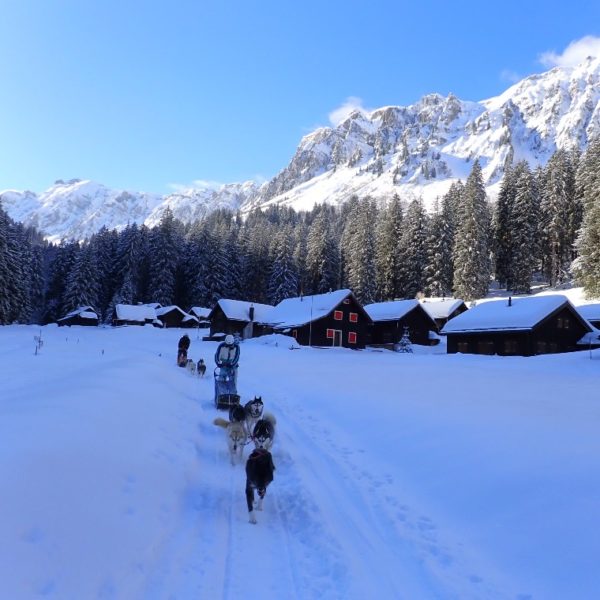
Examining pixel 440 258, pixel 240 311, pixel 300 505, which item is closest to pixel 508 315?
pixel 440 258

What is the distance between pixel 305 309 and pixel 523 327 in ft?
74.6

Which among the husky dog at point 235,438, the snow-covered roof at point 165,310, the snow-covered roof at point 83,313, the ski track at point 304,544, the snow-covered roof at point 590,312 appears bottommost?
the ski track at point 304,544

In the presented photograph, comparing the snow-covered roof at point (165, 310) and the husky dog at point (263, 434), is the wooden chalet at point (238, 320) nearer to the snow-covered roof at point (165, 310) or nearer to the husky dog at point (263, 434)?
the snow-covered roof at point (165, 310)

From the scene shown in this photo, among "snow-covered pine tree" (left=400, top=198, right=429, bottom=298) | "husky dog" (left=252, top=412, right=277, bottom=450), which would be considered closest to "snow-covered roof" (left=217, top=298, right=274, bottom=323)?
"snow-covered pine tree" (left=400, top=198, right=429, bottom=298)

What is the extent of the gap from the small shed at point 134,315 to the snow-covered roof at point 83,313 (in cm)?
315

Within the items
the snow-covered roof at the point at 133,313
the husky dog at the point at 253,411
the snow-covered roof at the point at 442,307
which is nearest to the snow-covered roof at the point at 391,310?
the snow-covered roof at the point at 442,307

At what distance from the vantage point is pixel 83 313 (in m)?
66.7

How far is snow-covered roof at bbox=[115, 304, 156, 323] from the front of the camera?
66.3m


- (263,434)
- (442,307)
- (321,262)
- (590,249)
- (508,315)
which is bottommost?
(263,434)

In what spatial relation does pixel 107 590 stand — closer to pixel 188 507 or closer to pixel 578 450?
pixel 188 507

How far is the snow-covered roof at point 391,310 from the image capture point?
5434 centimetres

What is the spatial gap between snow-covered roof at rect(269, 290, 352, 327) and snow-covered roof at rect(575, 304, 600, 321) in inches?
874

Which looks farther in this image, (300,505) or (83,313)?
(83,313)

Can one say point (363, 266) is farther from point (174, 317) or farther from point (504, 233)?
point (174, 317)
